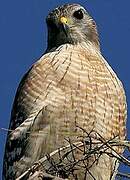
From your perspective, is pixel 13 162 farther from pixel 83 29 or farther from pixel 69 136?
pixel 83 29

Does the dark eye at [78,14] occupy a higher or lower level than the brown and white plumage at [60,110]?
higher

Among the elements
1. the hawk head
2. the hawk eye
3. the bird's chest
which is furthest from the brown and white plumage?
the hawk eye

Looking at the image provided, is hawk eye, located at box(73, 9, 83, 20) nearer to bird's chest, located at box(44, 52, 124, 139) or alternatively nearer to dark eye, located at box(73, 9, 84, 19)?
dark eye, located at box(73, 9, 84, 19)

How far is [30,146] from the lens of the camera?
23.7 ft

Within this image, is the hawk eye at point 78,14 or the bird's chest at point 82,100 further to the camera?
the hawk eye at point 78,14

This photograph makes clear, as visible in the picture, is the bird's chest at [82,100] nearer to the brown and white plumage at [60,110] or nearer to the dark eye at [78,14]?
the brown and white plumage at [60,110]

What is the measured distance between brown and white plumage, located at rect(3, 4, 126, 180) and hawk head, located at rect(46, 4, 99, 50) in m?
0.86

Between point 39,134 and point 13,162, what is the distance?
15.6 inches

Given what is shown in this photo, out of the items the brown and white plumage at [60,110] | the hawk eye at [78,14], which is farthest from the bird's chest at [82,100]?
the hawk eye at [78,14]

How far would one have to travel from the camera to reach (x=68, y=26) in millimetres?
8469

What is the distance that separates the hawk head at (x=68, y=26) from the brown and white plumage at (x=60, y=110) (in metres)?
0.86

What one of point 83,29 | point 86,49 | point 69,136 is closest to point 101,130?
point 69,136

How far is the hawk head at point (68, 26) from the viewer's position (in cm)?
850

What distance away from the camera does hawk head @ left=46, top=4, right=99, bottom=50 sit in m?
8.50
